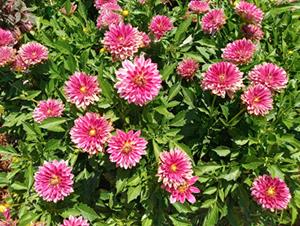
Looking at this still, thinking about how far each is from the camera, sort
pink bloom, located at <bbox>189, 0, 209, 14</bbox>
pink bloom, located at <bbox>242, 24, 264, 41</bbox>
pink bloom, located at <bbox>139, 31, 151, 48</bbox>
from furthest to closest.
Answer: pink bloom, located at <bbox>189, 0, 209, 14</bbox> → pink bloom, located at <bbox>242, 24, 264, 41</bbox> → pink bloom, located at <bbox>139, 31, 151, 48</bbox>

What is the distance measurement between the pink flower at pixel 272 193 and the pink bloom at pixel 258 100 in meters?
0.34

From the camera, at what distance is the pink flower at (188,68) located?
2.59 metres

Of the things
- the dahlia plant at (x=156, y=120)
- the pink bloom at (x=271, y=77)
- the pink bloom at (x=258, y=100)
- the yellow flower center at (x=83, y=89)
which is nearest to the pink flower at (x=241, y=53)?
the dahlia plant at (x=156, y=120)

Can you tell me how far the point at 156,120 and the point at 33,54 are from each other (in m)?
0.82

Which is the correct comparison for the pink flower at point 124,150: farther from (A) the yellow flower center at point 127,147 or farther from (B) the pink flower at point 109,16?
(B) the pink flower at point 109,16

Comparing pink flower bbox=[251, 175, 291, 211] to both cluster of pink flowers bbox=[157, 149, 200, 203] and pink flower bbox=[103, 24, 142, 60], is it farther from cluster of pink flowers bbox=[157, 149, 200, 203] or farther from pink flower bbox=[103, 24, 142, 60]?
pink flower bbox=[103, 24, 142, 60]

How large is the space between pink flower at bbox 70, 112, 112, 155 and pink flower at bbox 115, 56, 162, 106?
18 centimetres

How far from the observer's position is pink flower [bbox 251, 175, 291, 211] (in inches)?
88.0

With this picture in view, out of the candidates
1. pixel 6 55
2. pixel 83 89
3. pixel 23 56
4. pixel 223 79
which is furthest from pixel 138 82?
pixel 6 55

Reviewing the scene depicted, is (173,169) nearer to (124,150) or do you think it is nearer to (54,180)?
(124,150)

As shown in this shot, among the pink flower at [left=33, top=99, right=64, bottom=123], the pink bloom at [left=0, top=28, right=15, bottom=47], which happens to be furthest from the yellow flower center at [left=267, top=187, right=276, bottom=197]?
the pink bloom at [left=0, top=28, right=15, bottom=47]

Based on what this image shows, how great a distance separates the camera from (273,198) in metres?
2.24

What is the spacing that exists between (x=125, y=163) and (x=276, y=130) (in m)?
0.87

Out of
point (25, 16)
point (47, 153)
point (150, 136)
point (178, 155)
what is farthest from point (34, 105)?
point (178, 155)
